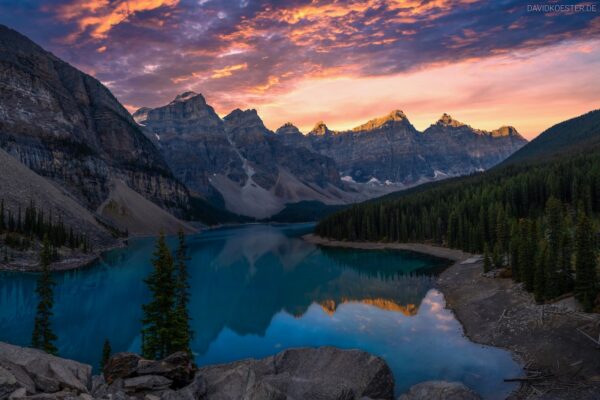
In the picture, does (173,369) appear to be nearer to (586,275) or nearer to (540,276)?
(586,275)

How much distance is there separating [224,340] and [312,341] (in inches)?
403

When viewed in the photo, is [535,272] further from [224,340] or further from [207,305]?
[207,305]

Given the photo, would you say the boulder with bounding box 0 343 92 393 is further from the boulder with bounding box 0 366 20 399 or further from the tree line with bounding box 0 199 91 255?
the tree line with bounding box 0 199 91 255

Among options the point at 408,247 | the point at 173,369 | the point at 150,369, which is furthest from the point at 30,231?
the point at 173,369

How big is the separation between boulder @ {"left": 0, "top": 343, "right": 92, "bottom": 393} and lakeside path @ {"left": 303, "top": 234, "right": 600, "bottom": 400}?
2513cm

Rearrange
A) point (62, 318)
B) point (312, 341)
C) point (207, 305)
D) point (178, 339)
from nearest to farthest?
point (178, 339) < point (312, 341) < point (62, 318) < point (207, 305)

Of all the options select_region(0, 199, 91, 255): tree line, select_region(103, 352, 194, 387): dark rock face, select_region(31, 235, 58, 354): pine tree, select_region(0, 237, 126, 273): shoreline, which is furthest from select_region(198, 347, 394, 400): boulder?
select_region(0, 199, 91, 255): tree line

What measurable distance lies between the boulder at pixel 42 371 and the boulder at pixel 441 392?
1356cm

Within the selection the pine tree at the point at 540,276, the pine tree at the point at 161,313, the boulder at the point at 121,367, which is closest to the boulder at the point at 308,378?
the boulder at the point at 121,367

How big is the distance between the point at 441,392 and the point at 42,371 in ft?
52.6

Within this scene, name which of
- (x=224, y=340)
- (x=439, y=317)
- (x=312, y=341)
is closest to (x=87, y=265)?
(x=224, y=340)

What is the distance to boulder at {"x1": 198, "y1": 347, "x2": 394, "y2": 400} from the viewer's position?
59.7 ft

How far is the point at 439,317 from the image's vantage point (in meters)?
51.7

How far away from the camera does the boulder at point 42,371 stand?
16.5 metres
